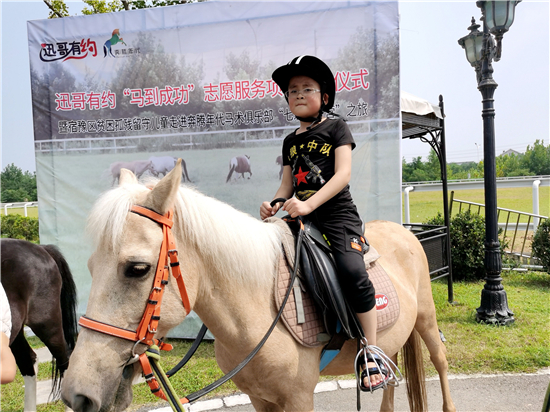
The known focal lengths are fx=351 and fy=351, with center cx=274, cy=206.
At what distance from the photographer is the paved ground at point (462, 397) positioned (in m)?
3.33

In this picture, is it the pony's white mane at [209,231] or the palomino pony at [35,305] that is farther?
the palomino pony at [35,305]

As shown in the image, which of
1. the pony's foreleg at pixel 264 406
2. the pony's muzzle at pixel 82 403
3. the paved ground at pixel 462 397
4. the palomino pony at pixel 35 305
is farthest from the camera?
the palomino pony at pixel 35 305

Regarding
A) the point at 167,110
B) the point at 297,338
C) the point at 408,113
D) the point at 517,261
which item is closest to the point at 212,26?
the point at 167,110

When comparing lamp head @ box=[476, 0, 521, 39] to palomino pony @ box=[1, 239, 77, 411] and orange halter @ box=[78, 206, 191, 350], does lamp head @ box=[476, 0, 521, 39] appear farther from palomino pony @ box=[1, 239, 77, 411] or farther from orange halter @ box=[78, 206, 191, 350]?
palomino pony @ box=[1, 239, 77, 411]

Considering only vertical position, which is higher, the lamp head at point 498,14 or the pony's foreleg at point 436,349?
the lamp head at point 498,14

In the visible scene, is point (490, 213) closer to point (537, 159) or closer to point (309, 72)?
point (309, 72)

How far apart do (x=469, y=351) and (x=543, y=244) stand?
13.3 ft

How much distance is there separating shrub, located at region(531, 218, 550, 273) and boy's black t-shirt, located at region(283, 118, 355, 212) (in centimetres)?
690

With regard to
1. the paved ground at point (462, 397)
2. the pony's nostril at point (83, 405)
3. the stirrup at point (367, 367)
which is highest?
the pony's nostril at point (83, 405)

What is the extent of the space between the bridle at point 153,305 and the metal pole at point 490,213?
201 inches

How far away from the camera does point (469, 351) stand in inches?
170

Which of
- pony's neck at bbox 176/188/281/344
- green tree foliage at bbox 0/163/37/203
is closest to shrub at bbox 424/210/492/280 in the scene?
pony's neck at bbox 176/188/281/344

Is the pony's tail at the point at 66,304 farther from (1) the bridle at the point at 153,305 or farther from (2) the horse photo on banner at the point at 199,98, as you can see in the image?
(1) the bridle at the point at 153,305

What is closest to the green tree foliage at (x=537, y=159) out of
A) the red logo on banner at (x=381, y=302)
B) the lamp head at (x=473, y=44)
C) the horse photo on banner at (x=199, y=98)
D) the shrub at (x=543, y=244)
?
the shrub at (x=543, y=244)
